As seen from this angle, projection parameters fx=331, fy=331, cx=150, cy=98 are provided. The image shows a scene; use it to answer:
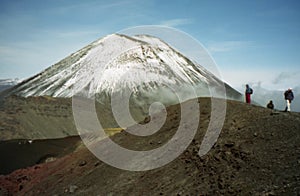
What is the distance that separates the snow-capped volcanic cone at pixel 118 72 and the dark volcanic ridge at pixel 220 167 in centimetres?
12001

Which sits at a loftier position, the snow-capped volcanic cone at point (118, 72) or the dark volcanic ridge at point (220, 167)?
the snow-capped volcanic cone at point (118, 72)

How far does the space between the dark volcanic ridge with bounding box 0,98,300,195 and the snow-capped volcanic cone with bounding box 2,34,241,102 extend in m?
120

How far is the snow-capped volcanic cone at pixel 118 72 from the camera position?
14750 cm

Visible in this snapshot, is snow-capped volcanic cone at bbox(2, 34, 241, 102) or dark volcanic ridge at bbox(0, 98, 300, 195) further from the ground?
snow-capped volcanic cone at bbox(2, 34, 241, 102)

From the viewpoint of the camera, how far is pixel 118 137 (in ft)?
77.6

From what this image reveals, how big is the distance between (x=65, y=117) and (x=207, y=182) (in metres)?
63.7

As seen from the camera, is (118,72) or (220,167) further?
(118,72)

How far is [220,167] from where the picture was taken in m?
14.1

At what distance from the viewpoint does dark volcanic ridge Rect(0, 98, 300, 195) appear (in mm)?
12492

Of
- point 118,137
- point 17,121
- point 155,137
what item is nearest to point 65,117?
point 17,121

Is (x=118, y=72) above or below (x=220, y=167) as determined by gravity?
above

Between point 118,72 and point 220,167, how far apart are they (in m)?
148

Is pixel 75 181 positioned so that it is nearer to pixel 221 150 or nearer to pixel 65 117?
pixel 221 150

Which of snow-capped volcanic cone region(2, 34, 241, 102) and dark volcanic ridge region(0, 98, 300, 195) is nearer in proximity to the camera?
dark volcanic ridge region(0, 98, 300, 195)
